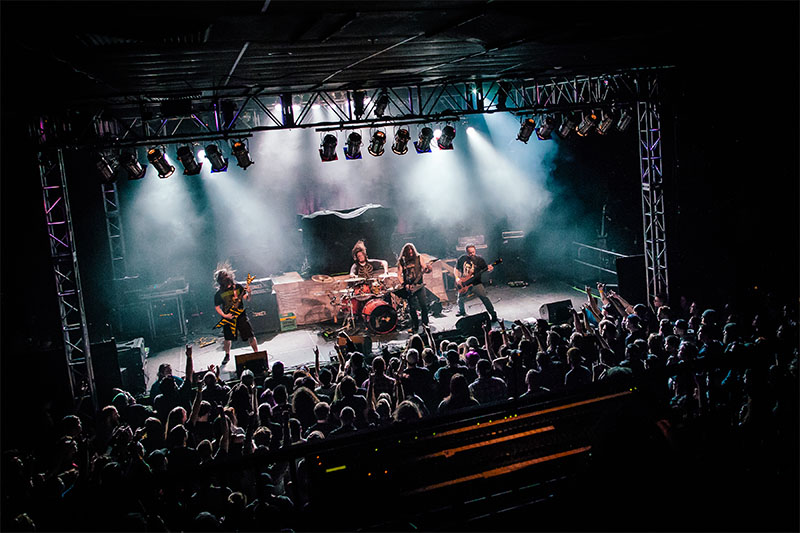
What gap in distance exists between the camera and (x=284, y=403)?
5520 millimetres

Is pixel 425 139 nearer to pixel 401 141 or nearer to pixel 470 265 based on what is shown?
pixel 401 141

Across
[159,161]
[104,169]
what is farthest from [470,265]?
[104,169]

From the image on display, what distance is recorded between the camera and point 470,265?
11.6 metres

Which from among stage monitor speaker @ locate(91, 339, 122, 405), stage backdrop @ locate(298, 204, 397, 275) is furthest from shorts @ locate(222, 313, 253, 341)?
stage backdrop @ locate(298, 204, 397, 275)

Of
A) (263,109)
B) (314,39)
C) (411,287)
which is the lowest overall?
(411,287)

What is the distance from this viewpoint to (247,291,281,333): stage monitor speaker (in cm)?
1202

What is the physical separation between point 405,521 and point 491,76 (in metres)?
7.56

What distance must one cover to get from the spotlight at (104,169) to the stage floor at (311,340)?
357cm

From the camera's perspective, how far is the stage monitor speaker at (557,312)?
9.69m

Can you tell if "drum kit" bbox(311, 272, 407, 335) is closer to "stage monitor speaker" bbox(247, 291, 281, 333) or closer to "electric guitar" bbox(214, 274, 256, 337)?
"stage monitor speaker" bbox(247, 291, 281, 333)

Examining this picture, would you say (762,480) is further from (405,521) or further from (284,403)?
(284,403)

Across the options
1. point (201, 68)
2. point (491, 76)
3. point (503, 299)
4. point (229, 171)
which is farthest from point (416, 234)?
point (201, 68)

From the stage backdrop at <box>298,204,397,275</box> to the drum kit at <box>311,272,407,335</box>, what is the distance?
7.52 feet

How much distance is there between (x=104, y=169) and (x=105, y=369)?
3.02 meters
